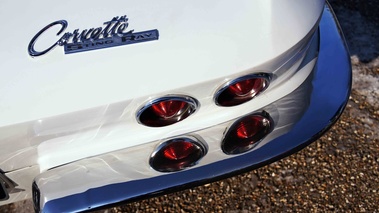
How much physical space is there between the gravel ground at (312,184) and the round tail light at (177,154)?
719mm

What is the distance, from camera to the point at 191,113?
1.85 metres

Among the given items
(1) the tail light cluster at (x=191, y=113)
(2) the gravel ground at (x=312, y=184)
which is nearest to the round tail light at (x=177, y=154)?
(1) the tail light cluster at (x=191, y=113)

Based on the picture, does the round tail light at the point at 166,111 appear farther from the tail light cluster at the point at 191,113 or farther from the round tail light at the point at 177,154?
the round tail light at the point at 177,154

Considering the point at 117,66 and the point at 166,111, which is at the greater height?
the point at 117,66

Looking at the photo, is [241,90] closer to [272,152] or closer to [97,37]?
[272,152]

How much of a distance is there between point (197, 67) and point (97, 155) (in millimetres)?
505

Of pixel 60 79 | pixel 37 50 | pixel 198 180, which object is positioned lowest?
pixel 198 180

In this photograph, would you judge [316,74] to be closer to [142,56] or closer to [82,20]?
[142,56]

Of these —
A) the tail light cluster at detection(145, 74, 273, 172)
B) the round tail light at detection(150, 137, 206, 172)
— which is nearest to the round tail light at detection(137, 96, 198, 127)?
the tail light cluster at detection(145, 74, 273, 172)

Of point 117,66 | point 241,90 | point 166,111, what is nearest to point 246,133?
point 241,90

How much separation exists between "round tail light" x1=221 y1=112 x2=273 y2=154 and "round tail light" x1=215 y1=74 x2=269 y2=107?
120 mm

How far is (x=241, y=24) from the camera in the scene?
176 centimetres

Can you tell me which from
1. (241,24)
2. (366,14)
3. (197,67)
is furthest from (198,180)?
(366,14)

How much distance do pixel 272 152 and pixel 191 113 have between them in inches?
15.8
